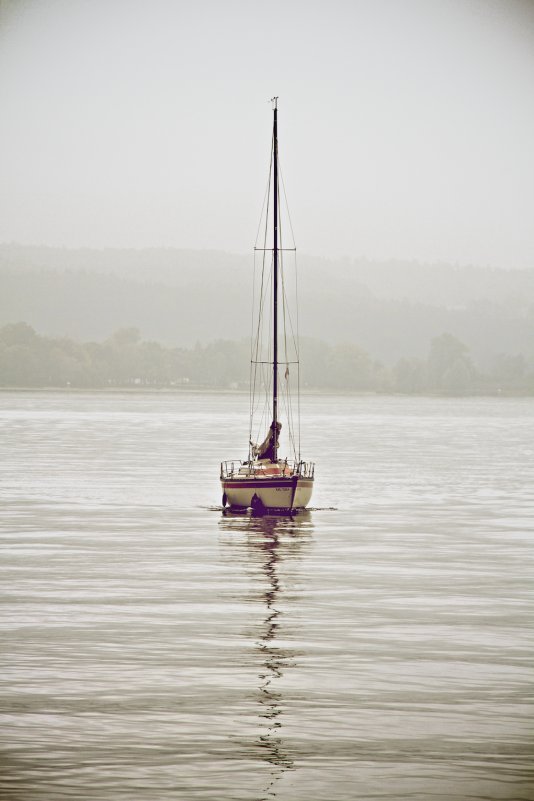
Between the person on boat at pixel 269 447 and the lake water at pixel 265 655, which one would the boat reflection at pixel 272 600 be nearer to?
the lake water at pixel 265 655

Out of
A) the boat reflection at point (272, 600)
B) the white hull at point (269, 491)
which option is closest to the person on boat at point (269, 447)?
the white hull at point (269, 491)

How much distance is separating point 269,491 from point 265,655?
28.4m

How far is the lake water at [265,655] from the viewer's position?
1745 cm

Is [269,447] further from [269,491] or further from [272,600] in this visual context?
[272,600]

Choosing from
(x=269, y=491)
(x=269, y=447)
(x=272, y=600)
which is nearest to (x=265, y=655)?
(x=272, y=600)

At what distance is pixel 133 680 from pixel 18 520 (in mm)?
32071

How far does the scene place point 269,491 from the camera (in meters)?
53.5

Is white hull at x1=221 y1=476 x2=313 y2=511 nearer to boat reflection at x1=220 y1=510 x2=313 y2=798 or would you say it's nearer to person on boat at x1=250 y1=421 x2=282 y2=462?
boat reflection at x1=220 y1=510 x2=313 y2=798

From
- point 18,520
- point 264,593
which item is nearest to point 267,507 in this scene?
point 18,520

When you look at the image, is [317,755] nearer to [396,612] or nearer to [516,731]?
[516,731]

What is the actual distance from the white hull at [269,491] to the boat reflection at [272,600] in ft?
2.22

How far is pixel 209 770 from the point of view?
17453 millimetres

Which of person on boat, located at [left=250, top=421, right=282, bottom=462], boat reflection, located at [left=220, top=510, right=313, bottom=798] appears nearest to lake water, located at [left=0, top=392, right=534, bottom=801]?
boat reflection, located at [left=220, top=510, right=313, bottom=798]

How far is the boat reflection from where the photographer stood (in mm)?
18812
